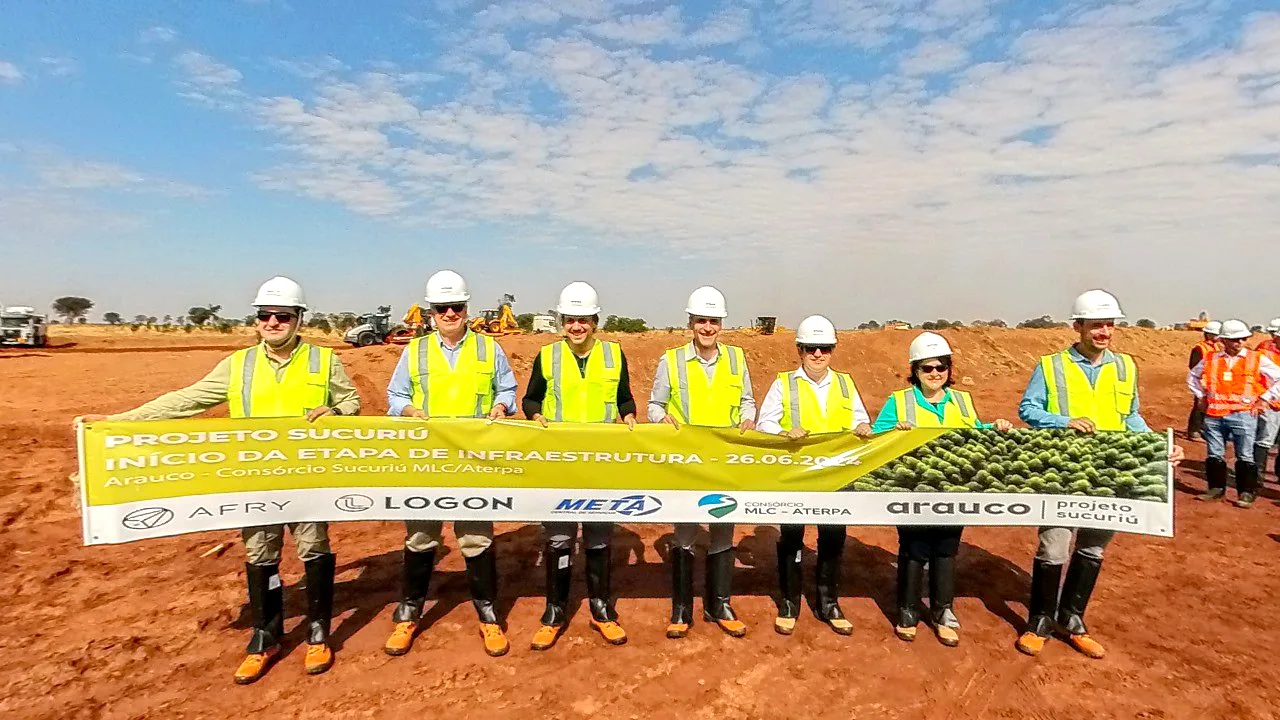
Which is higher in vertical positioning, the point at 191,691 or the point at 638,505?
the point at 638,505

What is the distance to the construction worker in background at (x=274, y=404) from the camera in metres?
4.22

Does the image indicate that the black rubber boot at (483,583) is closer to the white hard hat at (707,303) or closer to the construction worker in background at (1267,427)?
the white hard hat at (707,303)

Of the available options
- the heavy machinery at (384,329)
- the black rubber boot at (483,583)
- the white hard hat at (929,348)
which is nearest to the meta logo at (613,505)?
the black rubber boot at (483,583)

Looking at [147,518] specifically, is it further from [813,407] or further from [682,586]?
[813,407]

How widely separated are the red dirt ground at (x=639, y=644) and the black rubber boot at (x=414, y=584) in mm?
181

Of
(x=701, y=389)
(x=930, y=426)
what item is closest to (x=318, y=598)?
(x=701, y=389)

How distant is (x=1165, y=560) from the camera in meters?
6.57

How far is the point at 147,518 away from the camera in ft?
13.3

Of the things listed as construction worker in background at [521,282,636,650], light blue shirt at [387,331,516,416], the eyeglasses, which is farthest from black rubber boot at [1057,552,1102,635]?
light blue shirt at [387,331,516,416]

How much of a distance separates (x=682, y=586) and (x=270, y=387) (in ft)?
10.0

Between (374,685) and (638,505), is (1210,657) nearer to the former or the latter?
(638,505)

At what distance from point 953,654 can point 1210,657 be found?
69.2 inches

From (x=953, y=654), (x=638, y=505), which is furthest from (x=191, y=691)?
(x=953, y=654)

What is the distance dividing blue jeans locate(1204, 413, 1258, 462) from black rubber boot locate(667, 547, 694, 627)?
24.8 feet
